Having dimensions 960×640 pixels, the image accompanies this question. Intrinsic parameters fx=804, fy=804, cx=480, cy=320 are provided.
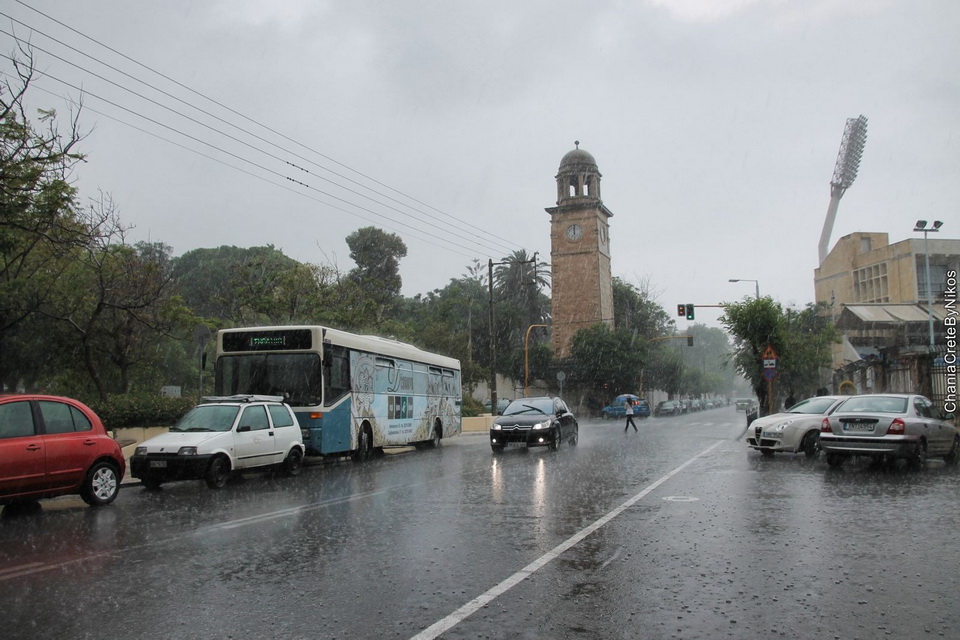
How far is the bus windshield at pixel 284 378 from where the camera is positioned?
58.2 feet

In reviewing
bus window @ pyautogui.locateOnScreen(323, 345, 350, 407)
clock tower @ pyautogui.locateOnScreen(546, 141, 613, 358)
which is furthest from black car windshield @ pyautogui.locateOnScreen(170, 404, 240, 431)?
clock tower @ pyautogui.locateOnScreen(546, 141, 613, 358)

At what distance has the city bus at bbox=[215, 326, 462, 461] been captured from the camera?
17703mm

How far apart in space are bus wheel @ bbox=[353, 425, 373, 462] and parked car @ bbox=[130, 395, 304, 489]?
127 inches

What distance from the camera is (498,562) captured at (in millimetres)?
7285

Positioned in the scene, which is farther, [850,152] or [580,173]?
[850,152]

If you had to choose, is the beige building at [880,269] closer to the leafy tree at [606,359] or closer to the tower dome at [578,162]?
the leafy tree at [606,359]

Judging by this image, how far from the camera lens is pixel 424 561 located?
732 centimetres

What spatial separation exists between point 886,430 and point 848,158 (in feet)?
276

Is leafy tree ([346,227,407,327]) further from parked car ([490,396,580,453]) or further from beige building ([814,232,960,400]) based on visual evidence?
parked car ([490,396,580,453])

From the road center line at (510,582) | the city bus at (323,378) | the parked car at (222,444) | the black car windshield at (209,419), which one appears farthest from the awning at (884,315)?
the black car windshield at (209,419)

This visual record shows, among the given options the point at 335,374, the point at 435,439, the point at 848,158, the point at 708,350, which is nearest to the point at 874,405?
the point at 335,374

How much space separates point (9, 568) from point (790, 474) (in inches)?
495

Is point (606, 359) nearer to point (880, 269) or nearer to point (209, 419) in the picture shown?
point (880, 269)

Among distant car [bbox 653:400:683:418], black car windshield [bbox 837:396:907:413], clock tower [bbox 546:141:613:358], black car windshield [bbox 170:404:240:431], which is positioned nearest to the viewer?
black car windshield [bbox 170:404:240:431]
